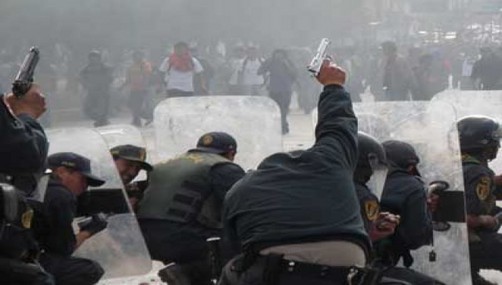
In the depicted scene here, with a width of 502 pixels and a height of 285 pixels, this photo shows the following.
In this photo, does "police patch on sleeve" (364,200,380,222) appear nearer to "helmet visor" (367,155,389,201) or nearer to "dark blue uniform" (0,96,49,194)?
"helmet visor" (367,155,389,201)

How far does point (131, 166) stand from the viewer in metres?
5.39

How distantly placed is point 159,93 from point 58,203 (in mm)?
13995

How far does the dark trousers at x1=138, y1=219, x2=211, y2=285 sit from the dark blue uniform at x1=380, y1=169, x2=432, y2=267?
0.87 meters

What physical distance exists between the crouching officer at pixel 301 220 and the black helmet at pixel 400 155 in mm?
1138

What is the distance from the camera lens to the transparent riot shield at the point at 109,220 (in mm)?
5172

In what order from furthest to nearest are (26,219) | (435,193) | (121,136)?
(121,136), (435,193), (26,219)

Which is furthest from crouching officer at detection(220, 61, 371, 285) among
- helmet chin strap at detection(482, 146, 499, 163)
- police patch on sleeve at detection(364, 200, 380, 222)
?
helmet chin strap at detection(482, 146, 499, 163)

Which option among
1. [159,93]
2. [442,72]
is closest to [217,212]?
[159,93]

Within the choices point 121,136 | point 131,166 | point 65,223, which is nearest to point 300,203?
point 65,223

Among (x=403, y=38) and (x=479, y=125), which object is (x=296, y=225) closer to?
(x=479, y=125)

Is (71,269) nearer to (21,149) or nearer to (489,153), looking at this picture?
(21,149)

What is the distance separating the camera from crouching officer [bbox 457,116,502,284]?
5363 millimetres

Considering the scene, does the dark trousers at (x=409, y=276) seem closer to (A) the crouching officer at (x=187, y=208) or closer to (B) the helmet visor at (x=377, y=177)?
(B) the helmet visor at (x=377, y=177)

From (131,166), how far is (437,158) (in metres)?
1.40
